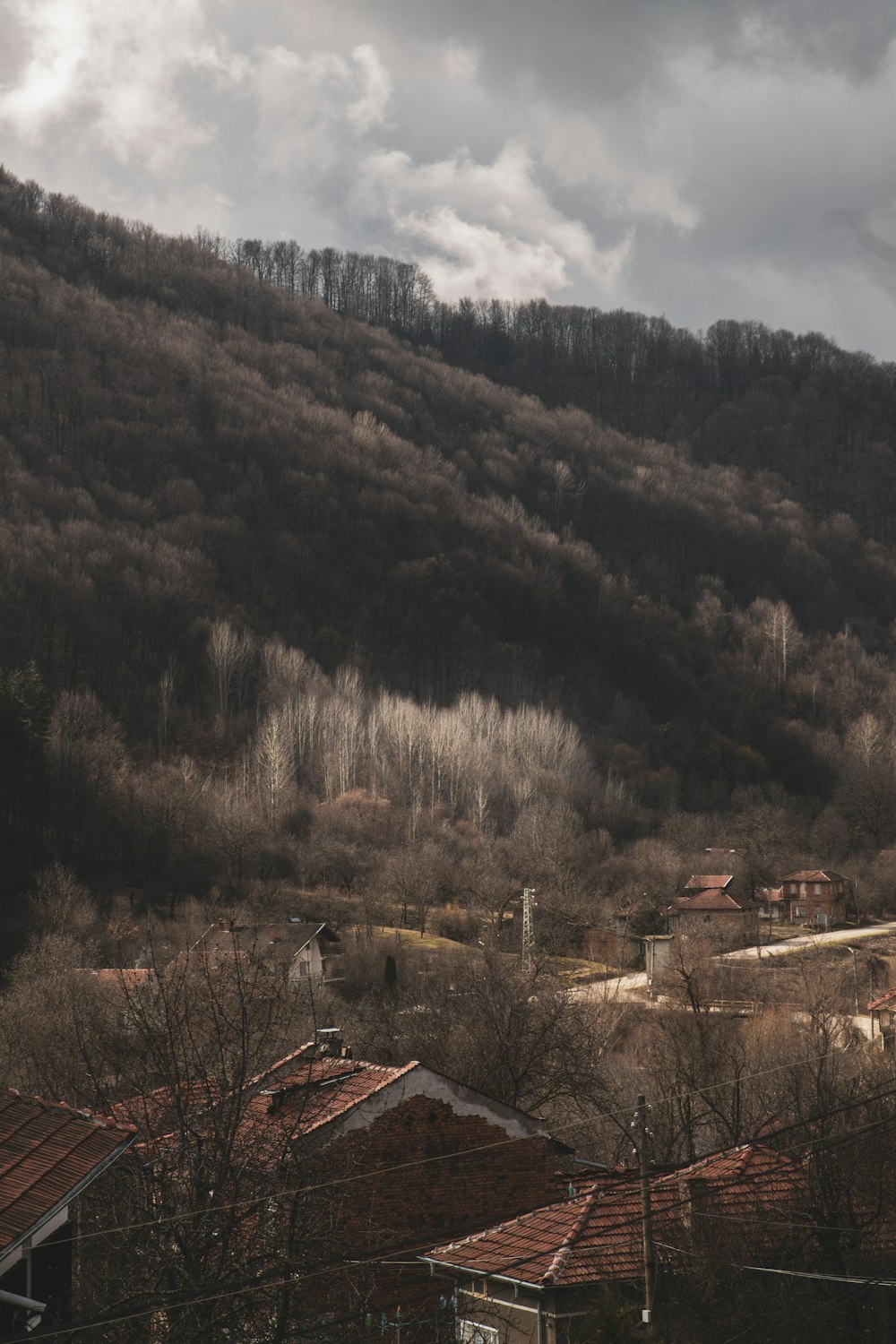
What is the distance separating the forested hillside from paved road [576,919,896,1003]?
38.4ft

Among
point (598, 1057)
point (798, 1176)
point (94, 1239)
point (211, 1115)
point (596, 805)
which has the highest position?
point (211, 1115)

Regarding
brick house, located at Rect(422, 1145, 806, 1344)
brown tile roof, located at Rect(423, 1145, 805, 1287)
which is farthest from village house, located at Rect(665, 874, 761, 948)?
brick house, located at Rect(422, 1145, 806, 1344)

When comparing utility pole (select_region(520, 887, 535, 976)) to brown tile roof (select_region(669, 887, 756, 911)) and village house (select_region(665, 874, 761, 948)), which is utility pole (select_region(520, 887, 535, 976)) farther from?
brown tile roof (select_region(669, 887, 756, 911))

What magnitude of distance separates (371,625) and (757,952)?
6940 centimetres

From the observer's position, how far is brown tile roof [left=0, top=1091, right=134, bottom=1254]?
412 inches

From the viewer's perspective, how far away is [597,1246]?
647 inches

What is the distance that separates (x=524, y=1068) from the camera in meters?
30.6

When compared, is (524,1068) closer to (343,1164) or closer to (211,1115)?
(343,1164)

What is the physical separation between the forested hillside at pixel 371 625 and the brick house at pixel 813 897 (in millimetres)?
7251

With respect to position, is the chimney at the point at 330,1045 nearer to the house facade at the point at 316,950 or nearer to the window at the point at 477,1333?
the window at the point at 477,1333

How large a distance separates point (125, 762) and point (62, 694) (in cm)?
884

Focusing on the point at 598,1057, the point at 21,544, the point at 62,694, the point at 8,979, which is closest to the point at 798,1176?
the point at 598,1057

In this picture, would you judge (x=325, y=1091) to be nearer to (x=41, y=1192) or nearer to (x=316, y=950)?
(x=41, y=1192)

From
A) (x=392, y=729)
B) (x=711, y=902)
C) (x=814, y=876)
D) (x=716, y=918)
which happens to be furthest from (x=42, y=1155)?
(x=392, y=729)
